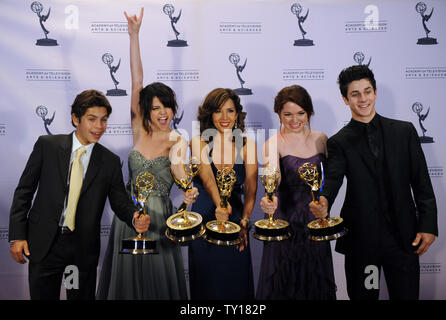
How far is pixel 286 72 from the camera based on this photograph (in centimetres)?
345

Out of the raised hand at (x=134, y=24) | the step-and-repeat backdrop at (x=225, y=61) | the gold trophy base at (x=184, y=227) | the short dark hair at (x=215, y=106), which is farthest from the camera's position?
the step-and-repeat backdrop at (x=225, y=61)

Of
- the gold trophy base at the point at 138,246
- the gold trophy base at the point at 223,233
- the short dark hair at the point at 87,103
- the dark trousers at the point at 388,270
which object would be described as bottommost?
the dark trousers at the point at 388,270

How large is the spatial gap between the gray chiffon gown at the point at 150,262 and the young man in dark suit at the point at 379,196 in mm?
1233

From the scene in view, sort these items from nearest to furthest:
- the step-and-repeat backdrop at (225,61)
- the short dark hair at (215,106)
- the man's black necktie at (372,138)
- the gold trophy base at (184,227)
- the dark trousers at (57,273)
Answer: the gold trophy base at (184,227), the dark trousers at (57,273), the man's black necktie at (372,138), the short dark hair at (215,106), the step-and-repeat backdrop at (225,61)

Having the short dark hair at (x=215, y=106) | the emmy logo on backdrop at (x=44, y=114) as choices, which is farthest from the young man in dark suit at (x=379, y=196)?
the emmy logo on backdrop at (x=44, y=114)

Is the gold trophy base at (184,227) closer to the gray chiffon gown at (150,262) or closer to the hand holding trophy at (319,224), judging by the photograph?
the gray chiffon gown at (150,262)

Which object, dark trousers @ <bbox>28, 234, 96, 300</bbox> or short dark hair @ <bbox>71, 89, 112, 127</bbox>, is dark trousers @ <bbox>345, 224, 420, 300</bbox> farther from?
short dark hair @ <bbox>71, 89, 112, 127</bbox>

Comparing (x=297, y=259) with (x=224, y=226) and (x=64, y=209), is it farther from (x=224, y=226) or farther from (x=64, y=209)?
(x=64, y=209)

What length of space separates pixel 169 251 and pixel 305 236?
3.47 ft

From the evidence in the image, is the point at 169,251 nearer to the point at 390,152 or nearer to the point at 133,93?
the point at 133,93

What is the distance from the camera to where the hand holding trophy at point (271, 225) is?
A: 2695 millimetres

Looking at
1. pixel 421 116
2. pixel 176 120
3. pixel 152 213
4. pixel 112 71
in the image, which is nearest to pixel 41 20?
pixel 112 71

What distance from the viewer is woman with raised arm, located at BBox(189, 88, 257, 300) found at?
2.95m

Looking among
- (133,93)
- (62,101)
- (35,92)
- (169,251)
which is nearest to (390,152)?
(169,251)
